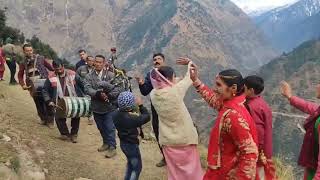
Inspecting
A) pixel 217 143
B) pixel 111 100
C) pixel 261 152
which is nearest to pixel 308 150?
pixel 261 152

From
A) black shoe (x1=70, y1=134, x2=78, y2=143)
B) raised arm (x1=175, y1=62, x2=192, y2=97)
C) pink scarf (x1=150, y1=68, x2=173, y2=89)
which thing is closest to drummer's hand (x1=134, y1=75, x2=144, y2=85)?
pink scarf (x1=150, y1=68, x2=173, y2=89)

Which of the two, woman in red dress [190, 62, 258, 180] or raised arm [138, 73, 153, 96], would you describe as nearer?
woman in red dress [190, 62, 258, 180]

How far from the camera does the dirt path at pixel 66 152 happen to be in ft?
26.2

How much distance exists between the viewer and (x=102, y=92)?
8219mm

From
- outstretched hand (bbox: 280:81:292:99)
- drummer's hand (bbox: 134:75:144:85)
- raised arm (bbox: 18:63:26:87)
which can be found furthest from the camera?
raised arm (bbox: 18:63:26:87)

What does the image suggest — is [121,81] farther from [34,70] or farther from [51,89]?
[34,70]

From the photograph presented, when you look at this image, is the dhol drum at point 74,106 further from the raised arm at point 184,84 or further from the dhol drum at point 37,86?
the raised arm at point 184,84

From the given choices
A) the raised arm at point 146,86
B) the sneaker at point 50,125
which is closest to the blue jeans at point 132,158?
the raised arm at point 146,86

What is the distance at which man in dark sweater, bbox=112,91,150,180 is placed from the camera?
6383 mm

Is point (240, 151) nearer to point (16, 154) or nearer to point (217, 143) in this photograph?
point (217, 143)

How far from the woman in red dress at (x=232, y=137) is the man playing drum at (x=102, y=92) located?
14.0 feet

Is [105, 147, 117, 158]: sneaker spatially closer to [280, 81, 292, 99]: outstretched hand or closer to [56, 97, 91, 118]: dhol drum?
[56, 97, 91, 118]: dhol drum

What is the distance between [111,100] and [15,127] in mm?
2252

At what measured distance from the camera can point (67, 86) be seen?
9.17 m
